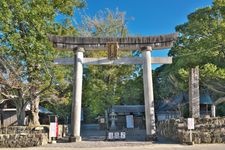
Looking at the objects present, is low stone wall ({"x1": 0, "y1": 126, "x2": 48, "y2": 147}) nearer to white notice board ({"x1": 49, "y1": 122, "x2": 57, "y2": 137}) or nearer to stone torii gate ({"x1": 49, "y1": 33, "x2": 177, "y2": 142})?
white notice board ({"x1": 49, "y1": 122, "x2": 57, "y2": 137})

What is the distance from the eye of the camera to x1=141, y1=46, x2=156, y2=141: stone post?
17859 mm

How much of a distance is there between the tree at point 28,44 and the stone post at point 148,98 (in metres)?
6.07

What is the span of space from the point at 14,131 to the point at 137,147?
7153 mm

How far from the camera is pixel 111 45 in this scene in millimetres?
18703

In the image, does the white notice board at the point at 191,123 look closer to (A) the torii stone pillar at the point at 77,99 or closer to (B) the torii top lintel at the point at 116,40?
(B) the torii top lintel at the point at 116,40

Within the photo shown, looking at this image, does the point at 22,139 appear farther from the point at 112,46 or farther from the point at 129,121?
the point at 129,121

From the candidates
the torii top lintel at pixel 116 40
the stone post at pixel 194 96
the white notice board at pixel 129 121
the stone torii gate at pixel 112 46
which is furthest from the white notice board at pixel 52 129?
the white notice board at pixel 129 121

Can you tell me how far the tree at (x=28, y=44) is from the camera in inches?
795

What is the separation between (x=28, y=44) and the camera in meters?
20.6

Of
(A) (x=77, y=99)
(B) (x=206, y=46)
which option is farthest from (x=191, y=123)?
(B) (x=206, y=46)

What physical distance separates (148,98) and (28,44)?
340 inches

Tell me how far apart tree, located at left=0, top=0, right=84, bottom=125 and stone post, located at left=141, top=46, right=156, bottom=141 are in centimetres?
607

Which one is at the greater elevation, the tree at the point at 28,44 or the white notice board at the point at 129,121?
the tree at the point at 28,44

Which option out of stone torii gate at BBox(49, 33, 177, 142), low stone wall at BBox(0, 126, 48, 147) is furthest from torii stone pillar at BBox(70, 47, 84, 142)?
low stone wall at BBox(0, 126, 48, 147)
